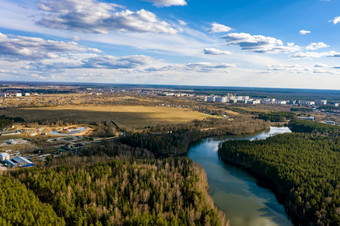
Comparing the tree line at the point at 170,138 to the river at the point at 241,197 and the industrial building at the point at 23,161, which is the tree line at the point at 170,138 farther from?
the industrial building at the point at 23,161

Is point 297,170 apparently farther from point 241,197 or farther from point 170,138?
point 170,138

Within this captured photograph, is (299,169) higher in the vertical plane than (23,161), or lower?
higher

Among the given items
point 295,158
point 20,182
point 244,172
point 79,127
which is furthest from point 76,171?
point 79,127

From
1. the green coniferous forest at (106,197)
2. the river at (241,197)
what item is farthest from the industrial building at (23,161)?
the river at (241,197)

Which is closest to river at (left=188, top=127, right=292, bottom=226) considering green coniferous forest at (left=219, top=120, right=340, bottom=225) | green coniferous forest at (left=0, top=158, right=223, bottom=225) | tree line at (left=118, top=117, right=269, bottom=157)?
green coniferous forest at (left=219, top=120, right=340, bottom=225)

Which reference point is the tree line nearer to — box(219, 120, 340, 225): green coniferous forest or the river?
the river

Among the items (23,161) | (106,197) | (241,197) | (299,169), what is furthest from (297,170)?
(23,161)
